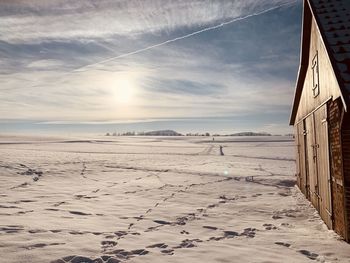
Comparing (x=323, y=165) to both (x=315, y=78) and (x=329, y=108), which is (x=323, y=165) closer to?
(x=329, y=108)

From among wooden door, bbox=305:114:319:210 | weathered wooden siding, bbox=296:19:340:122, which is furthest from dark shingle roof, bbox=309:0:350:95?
wooden door, bbox=305:114:319:210

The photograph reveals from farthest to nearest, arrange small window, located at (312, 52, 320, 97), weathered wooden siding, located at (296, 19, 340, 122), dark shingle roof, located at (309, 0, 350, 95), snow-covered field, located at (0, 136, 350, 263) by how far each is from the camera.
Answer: small window, located at (312, 52, 320, 97), weathered wooden siding, located at (296, 19, 340, 122), dark shingle roof, located at (309, 0, 350, 95), snow-covered field, located at (0, 136, 350, 263)

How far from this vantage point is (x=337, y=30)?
7.85 m

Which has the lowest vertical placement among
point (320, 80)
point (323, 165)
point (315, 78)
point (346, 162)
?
point (323, 165)

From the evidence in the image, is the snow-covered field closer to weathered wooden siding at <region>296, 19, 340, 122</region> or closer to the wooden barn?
the wooden barn

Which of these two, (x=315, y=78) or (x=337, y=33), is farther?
(x=315, y=78)

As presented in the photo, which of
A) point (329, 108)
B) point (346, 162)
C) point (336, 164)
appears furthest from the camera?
point (329, 108)

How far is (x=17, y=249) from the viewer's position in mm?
6348

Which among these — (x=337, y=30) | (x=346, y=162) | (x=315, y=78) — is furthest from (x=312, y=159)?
(x=337, y=30)

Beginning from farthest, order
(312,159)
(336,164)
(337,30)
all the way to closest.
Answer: (312,159) → (337,30) → (336,164)

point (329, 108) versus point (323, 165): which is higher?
point (329, 108)

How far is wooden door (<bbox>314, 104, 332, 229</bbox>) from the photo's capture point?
8391mm

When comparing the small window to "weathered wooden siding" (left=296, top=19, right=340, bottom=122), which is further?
the small window

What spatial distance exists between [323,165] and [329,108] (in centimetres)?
174
